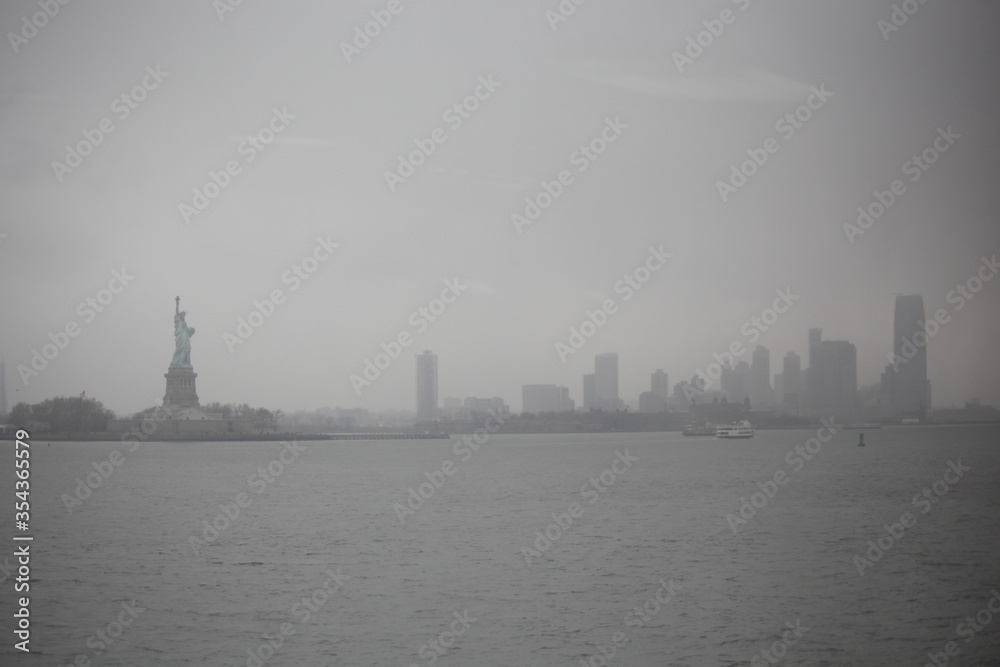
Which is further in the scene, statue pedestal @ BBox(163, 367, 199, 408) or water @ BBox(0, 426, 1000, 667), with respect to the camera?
statue pedestal @ BBox(163, 367, 199, 408)

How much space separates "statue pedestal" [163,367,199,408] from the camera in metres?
145

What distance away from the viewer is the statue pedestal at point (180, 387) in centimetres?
14475

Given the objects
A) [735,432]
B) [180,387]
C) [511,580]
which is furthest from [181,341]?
[511,580]

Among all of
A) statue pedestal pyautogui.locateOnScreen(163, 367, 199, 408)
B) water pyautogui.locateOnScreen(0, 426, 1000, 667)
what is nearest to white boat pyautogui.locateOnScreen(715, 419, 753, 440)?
statue pedestal pyautogui.locateOnScreen(163, 367, 199, 408)

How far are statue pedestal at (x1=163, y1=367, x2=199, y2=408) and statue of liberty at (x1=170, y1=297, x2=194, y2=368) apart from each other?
1105 millimetres

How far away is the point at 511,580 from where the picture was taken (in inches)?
1029

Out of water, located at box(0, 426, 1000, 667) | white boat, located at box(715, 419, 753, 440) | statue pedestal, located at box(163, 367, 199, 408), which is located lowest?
white boat, located at box(715, 419, 753, 440)

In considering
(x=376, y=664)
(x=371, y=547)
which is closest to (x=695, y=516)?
(x=371, y=547)

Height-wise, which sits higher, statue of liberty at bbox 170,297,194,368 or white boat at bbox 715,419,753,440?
statue of liberty at bbox 170,297,194,368

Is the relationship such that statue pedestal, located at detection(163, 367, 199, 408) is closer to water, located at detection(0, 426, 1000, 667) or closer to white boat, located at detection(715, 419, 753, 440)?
white boat, located at detection(715, 419, 753, 440)

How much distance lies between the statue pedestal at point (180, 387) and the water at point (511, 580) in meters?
97.1

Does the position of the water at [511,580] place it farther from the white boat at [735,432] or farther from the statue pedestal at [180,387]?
the white boat at [735,432]

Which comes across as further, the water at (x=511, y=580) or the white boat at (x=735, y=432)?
the white boat at (x=735, y=432)

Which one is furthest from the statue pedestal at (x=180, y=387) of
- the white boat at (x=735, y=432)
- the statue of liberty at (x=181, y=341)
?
the white boat at (x=735, y=432)
